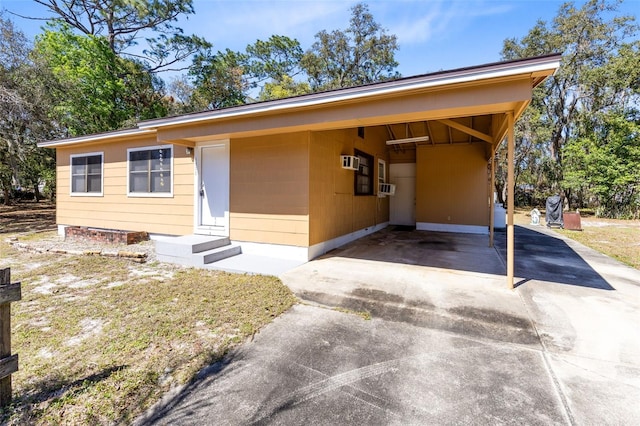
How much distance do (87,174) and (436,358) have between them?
993cm

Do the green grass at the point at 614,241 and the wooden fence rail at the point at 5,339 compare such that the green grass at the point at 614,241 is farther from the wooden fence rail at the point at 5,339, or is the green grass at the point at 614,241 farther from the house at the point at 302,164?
the wooden fence rail at the point at 5,339

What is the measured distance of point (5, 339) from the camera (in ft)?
5.81

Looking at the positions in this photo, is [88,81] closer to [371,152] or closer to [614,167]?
[371,152]

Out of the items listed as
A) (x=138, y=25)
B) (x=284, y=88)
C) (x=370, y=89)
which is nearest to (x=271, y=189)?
(x=370, y=89)

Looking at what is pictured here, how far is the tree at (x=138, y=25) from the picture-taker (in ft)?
46.1

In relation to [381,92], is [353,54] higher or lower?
higher

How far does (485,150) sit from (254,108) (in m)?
7.55

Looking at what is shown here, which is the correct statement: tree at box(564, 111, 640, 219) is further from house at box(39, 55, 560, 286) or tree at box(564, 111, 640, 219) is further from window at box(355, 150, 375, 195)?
window at box(355, 150, 375, 195)

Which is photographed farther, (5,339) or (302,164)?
(302,164)

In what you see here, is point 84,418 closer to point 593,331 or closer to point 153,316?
point 153,316

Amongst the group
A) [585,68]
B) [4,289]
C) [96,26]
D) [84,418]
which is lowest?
[84,418]

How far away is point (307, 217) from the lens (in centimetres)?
541

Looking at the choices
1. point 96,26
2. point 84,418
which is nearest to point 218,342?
point 84,418

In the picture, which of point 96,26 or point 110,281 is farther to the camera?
point 96,26
